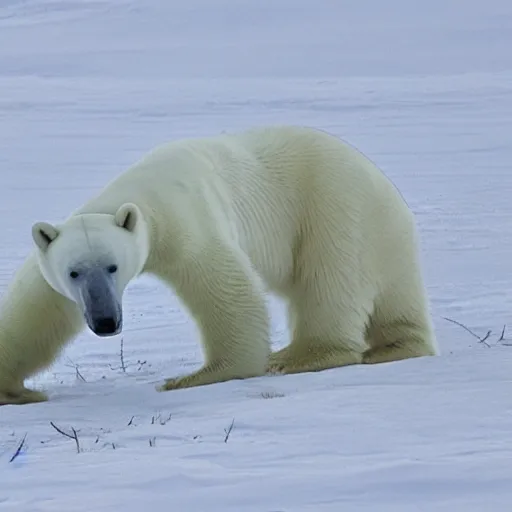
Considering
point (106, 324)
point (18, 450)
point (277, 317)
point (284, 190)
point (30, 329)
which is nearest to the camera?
point (18, 450)

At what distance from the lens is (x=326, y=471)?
2.44 m

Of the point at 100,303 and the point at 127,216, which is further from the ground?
the point at 127,216

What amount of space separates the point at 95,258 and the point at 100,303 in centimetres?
15

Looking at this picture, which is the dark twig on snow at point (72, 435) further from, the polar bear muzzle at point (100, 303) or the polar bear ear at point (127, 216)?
the polar bear ear at point (127, 216)

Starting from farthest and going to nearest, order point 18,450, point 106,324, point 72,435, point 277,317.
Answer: point 277,317 → point 106,324 → point 72,435 → point 18,450

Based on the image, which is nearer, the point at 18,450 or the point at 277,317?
the point at 18,450

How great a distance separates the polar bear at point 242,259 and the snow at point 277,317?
25 centimetres

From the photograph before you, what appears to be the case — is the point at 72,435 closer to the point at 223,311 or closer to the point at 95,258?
the point at 95,258

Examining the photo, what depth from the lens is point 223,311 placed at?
3.94 meters

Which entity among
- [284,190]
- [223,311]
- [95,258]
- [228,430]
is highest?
[95,258]

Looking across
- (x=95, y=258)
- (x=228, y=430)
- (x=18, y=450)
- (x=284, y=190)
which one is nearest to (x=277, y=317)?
(x=284, y=190)

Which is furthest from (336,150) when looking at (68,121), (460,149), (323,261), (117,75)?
(117,75)

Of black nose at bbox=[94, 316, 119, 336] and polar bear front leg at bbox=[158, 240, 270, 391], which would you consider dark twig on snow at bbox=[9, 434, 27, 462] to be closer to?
black nose at bbox=[94, 316, 119, 336]

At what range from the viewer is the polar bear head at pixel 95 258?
342cm
